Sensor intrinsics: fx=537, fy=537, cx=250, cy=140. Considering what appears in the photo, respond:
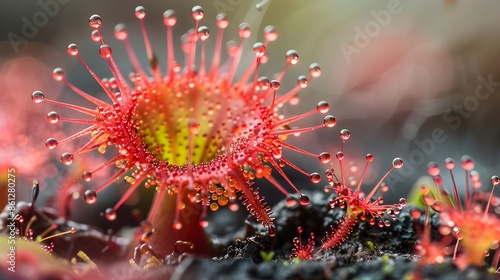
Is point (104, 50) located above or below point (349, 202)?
above

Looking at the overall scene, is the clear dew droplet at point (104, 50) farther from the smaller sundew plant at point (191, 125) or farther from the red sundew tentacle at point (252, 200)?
the red sundew tentacle at point (252, 200)

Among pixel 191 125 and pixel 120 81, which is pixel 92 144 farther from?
pixel 191 125

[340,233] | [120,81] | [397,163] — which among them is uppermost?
[120,81]

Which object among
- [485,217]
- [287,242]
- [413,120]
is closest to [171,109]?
[287,242]

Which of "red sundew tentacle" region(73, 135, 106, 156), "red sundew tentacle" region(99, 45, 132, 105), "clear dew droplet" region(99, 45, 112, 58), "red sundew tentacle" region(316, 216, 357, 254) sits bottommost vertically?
"red sundew tentacle" region(316, 216, 357, 254)

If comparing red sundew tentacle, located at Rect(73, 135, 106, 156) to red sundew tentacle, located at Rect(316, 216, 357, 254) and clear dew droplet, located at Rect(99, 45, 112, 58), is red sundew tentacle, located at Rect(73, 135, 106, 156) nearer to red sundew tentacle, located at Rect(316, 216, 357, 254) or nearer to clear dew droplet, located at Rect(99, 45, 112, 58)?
clear dew droplet, located at Rect(99, 45, 112, 58)

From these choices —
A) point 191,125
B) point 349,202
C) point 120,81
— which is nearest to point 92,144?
point 120,81

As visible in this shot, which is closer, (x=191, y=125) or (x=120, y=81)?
(x=191, y=125)

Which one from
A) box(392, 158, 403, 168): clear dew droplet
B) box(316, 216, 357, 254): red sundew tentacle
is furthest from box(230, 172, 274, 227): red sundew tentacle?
box(392, 158, 403, 168): clear dew droplet
